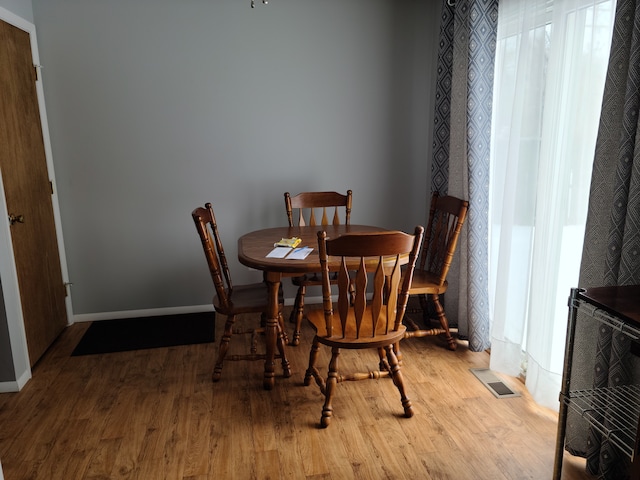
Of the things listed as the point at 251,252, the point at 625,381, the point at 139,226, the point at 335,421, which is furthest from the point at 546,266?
the point at 139,226

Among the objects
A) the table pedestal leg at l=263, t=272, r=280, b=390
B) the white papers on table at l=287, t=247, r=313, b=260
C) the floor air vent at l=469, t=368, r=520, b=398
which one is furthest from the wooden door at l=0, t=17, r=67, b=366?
the floor air vent at l=469, t=368, r=520, b=398

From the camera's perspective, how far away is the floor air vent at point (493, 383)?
258cm

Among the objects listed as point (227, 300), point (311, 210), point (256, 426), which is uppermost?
point (311, 210)

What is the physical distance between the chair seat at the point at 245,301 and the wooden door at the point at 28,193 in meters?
1.18

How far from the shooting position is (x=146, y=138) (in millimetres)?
3490

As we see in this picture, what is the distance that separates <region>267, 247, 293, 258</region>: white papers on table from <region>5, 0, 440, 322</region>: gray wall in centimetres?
106

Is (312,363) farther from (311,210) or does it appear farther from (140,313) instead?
(140,313)

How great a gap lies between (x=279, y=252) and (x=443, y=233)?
3.91 feet

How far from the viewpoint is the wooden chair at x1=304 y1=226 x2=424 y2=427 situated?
2.06 metres

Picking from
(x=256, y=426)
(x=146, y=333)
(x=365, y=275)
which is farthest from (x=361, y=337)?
(x=146, y=333)

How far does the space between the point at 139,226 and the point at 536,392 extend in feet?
9.43

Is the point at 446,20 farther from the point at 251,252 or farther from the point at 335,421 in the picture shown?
the point at 335,421

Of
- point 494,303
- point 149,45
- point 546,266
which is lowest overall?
point 494,303

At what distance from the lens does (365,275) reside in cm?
214
